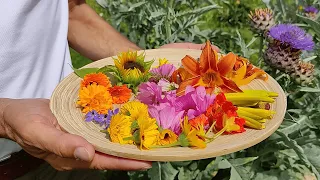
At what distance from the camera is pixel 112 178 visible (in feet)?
7.88

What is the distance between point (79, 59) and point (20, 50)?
1.92 metres

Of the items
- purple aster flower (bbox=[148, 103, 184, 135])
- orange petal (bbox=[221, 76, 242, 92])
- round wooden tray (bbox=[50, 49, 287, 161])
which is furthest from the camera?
orange petal (bbox=[221, 76, 242, 92])

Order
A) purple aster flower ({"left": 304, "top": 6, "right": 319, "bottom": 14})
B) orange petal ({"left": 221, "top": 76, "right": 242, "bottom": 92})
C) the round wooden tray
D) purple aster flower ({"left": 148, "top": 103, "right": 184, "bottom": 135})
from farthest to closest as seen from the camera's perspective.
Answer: purple aster flower ({"left": 304, "top": 6, "right": 319, "bottom": 14}), orange petal ({"left": 221, "top": 76, "right": 242, "bottom": 92}), purple aster flower ({"left": 148, "top": 103, "right": 184, "bottom": 135}), the round wooden tray

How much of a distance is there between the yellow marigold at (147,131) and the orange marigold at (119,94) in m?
0.16

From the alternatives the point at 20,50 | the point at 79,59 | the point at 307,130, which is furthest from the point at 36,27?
the point at 79,59

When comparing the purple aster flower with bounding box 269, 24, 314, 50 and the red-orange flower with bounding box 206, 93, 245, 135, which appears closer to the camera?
the red-orange flower with bounding box 206, 93, 245, 135

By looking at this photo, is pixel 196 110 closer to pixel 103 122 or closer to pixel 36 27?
pixel 103 122

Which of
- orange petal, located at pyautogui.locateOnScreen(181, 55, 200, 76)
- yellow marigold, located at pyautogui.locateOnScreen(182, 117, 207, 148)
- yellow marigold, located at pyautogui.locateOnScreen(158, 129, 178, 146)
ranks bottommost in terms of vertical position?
yellow marigold, located at pyautogui.locateOnScreen(158, 129, 178, 146)

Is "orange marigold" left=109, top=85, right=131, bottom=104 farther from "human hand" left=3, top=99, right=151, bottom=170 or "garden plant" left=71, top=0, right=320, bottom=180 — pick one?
"garden plant" left=71, top=0, right=320, bottom=180

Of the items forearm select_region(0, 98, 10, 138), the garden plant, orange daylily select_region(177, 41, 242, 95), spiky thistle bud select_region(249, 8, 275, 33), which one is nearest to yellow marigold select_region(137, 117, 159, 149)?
orange daylily select_region(177, 41, 242, 95)

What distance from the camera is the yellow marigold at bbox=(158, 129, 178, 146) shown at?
1228mm

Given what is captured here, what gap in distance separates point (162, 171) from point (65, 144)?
0.79 meters

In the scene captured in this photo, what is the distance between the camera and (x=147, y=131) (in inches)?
48.3

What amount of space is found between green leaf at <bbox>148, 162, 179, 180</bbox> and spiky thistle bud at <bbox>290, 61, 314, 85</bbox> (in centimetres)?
51
